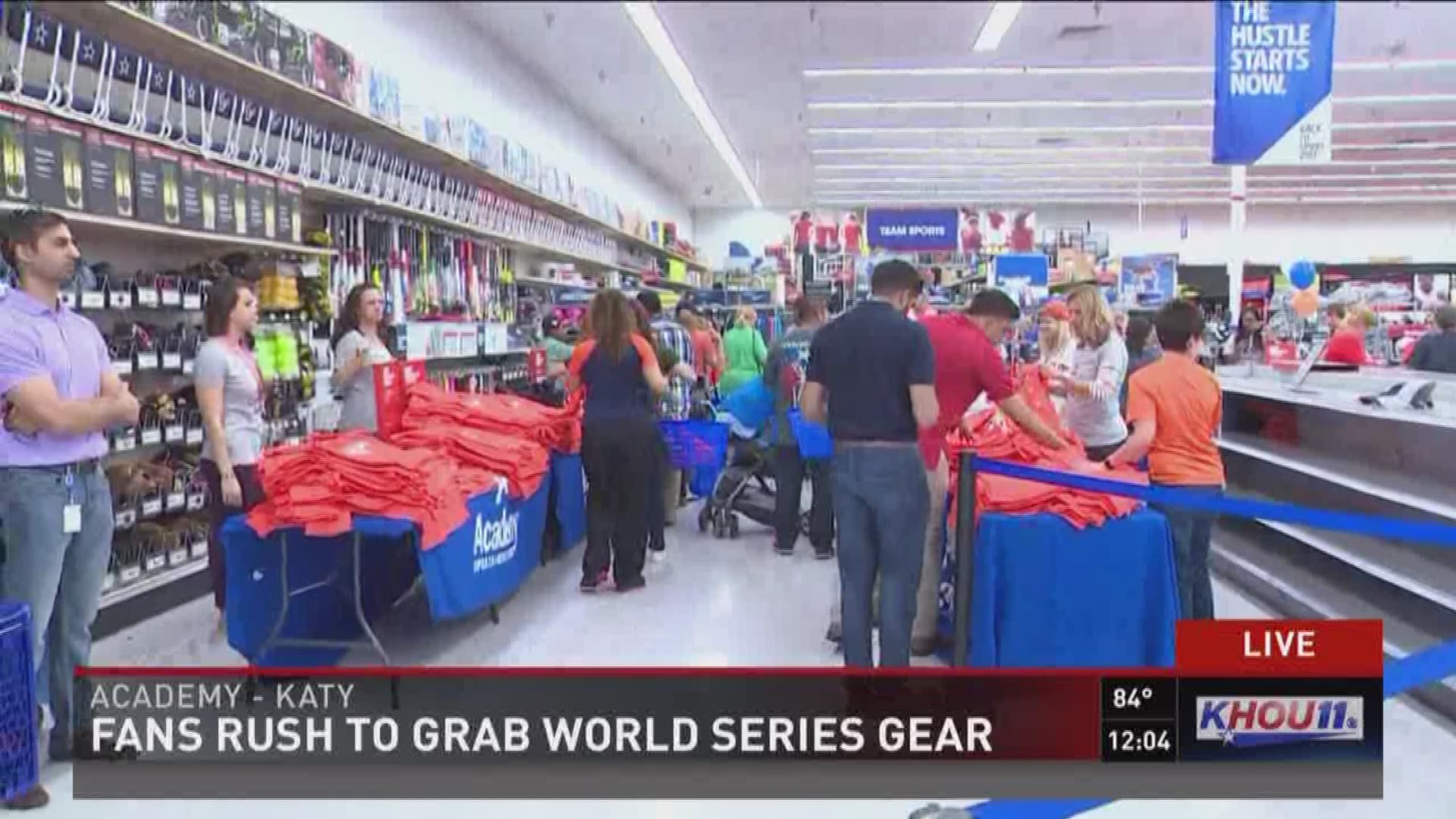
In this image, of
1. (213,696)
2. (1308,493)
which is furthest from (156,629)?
(1308,493)

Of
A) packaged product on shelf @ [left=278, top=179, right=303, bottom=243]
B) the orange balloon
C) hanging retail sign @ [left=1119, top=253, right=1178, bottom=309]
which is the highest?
packaged product on shelf @ [left=278, top=179, right=303, bottom=243]

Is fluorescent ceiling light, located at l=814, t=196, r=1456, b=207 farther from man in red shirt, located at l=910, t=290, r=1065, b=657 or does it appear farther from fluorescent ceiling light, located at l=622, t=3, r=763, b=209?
man in red shirt, located at l=910, t=290, r=1065, b=657

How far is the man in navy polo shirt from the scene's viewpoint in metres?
3.23

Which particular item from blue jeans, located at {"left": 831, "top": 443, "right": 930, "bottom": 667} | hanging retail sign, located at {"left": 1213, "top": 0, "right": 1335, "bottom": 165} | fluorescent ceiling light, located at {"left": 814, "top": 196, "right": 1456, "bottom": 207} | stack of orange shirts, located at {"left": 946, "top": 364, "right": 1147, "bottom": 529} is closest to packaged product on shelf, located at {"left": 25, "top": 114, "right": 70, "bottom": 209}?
blue jeans, located at {"left": 831, "top": 443, "right": 930, "bottom": 667}

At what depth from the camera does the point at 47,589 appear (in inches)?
112

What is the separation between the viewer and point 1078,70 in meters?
9.80

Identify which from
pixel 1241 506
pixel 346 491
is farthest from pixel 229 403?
pixel 1241 506

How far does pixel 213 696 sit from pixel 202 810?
835 millimetres

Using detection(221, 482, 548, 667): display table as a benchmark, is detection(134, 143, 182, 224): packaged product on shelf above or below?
above

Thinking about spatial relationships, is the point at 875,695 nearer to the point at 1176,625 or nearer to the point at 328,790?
the point at 1176,625

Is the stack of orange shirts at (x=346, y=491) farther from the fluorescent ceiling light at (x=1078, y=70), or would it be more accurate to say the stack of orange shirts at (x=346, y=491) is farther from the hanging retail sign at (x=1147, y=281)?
the hanging retail sign at (x=1147, y=281)

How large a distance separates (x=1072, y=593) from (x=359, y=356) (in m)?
3.06

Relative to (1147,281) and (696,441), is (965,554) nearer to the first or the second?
(696,441)

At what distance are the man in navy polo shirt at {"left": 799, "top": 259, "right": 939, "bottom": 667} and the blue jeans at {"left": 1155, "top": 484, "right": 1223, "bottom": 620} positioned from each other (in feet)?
3.56
